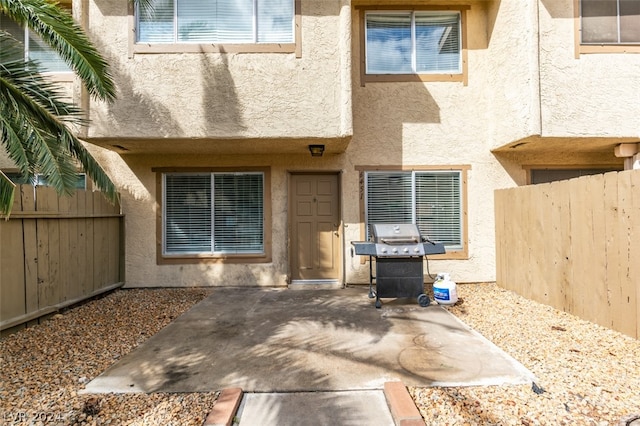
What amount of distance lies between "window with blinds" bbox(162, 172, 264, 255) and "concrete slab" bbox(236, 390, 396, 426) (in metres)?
4.94

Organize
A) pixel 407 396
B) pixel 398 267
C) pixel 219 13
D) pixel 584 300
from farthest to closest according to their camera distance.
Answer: pixel 219 13 < pixel 398 267 < pixel 584 300 < pixel 407 396

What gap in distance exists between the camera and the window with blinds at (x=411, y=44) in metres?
7.87

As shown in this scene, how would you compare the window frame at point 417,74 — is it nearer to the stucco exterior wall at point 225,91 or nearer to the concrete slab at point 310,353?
the stucco exterior wall at point 225,91

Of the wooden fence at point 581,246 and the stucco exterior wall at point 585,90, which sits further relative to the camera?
the stucco exterior wall at point 585,90

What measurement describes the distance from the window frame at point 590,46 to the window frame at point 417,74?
6.89 feet

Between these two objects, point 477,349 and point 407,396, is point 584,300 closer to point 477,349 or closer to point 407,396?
point 477,349

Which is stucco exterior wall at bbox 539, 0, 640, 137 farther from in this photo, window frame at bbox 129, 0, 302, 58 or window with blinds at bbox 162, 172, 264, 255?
window with blinds at bbox 162, 172, 264, 255

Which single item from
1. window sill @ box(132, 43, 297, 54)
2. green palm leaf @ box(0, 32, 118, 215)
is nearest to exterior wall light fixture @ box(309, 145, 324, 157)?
window sill @ box(132, 43, 297, 54)

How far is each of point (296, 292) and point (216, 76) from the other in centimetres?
490

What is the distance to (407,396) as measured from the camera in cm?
313

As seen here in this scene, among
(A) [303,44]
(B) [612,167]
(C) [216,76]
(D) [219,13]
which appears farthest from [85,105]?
(B) [612,167]

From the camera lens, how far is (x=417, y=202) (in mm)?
7930

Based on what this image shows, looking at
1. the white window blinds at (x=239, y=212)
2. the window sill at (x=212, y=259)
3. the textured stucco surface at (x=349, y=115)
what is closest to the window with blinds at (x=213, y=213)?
the white window blinds at (x=239, y=212)

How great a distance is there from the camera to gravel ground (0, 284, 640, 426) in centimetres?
297
